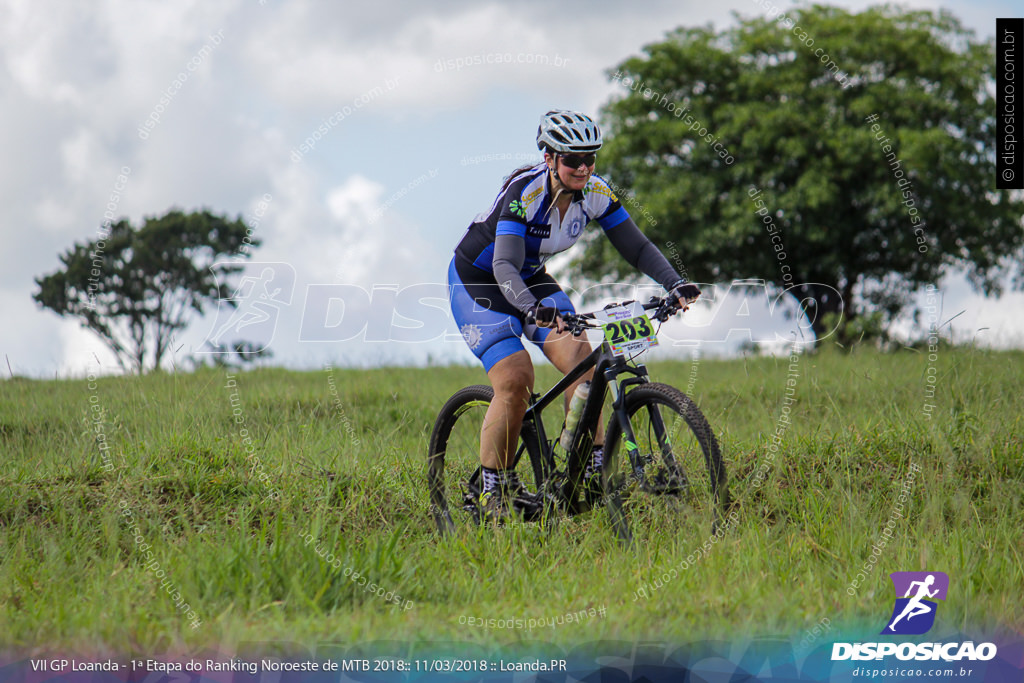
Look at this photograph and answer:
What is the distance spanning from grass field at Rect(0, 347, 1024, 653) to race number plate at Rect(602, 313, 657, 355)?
1.02m

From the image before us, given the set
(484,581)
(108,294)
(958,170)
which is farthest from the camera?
(108,294)

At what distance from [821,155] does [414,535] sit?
17.6 metres

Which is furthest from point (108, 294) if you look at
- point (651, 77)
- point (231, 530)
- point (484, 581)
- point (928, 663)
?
point (928, 663)

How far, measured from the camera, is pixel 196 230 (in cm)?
2158

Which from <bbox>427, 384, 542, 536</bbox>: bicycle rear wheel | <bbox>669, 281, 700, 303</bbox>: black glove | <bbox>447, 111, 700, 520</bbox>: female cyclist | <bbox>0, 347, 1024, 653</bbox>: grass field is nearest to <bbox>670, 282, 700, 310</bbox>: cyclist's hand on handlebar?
<bbox>669, 281, 700, 303</bbox>: black glove

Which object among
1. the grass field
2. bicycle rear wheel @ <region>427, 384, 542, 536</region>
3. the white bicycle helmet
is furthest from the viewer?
bicycle rear wheel @ <region>427, 384, 542, 536</region>

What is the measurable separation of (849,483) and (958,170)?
55.4 ft

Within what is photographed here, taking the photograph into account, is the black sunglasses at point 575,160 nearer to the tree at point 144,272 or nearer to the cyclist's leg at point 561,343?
the cyclist's leg at point 561,343

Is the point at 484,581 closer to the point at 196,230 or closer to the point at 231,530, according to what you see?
the point at 231,530

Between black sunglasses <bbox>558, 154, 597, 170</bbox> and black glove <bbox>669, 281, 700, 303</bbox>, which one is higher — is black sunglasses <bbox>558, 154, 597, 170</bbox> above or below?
above

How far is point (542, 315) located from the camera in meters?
4.51

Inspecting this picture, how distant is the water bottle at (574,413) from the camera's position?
487cm

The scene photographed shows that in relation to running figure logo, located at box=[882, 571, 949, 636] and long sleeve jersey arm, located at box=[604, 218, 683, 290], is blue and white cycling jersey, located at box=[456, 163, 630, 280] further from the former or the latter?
running figure logo, located at box=[882, 571, 949, 636]

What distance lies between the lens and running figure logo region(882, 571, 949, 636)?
3.85 m
